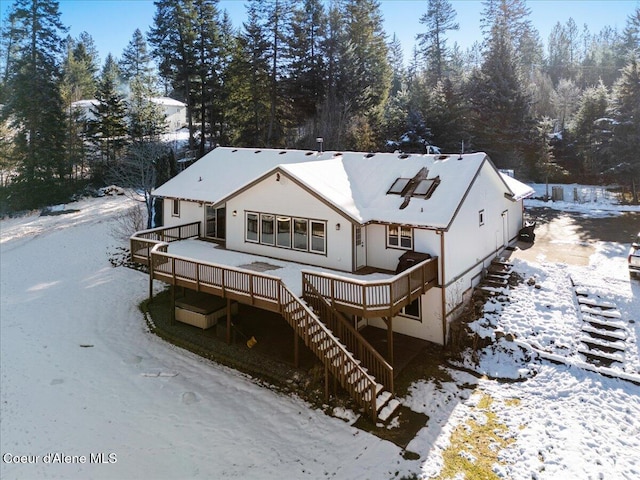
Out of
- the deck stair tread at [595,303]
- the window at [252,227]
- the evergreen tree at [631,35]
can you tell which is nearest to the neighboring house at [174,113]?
the window at [252,227]

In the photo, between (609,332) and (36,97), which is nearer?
(609,332)

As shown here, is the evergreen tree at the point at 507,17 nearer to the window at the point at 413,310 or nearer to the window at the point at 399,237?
the window at the point at 399,237

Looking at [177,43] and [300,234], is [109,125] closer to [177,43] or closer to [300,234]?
[177,43]

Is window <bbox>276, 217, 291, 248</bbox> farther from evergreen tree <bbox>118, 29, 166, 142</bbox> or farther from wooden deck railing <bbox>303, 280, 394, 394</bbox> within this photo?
evergreen tree <bbox>118, 29, 166, 142</bbox>

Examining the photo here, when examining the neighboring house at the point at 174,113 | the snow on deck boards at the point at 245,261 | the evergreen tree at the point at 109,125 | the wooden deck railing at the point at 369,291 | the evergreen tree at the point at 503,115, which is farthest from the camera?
the neighboring house at the point at 174,113

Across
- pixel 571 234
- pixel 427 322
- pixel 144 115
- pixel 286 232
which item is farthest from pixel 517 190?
pixel 144 115

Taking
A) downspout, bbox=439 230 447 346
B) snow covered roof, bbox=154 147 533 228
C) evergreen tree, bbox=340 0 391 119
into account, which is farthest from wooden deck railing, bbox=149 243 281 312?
evergreen tree, bbox=340 0 391 119
